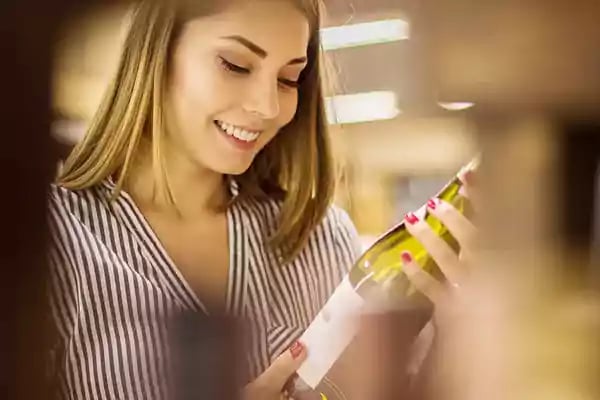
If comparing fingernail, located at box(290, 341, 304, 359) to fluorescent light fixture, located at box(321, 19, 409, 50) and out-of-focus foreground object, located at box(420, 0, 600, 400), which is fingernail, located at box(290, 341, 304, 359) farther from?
fluorescent light fixture, located at box(321, 19, 409, 50)

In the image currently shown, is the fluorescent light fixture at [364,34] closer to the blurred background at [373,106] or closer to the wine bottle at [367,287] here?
the blurred background at [373,106]

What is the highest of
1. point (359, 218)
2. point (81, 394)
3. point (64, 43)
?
point (64, 43)

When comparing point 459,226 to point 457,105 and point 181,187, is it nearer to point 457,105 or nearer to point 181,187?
point 457,105

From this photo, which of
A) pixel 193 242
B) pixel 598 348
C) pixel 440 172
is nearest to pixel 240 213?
pixel 193 242

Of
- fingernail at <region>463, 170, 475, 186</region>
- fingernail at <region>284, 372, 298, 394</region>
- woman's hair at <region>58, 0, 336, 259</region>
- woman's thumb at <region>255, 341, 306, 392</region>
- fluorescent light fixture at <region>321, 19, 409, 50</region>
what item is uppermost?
fluorescent light fixture at <region>321, 19, 409, 50</region>

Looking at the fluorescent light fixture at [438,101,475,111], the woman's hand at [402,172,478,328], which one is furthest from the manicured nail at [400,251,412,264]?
the fluorescent light fixture at [438,101,475,111]

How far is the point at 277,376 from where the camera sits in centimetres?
60

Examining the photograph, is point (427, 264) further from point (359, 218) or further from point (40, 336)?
point (40, 336)

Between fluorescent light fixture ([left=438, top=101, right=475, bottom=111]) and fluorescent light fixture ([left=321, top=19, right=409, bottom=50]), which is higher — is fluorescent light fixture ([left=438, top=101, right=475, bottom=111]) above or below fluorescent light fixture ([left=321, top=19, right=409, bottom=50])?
below

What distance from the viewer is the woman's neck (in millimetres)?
598

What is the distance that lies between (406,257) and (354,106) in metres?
0.11

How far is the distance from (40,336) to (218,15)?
0.80ft

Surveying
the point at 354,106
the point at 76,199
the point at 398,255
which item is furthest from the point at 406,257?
the point at 76,199

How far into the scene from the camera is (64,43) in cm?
60
